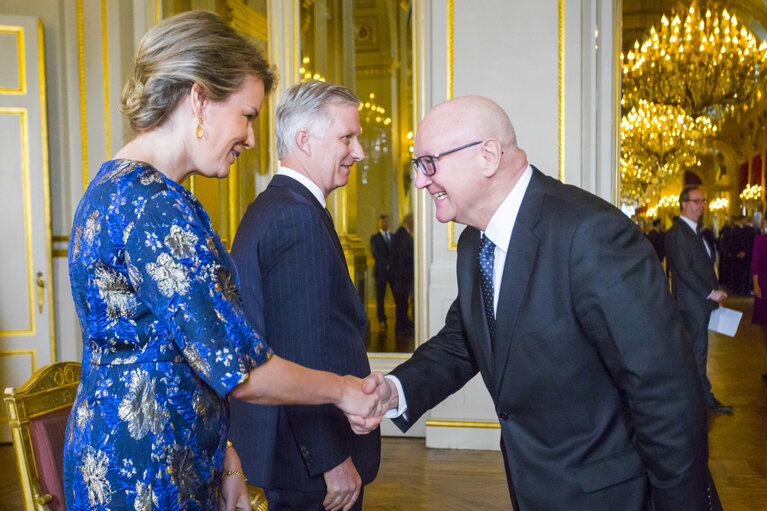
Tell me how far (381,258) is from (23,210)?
2470 millimetres

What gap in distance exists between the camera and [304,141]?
1.91 m

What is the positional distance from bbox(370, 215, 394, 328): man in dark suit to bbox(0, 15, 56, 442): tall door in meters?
2.24

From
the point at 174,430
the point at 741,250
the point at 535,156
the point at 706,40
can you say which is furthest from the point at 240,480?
the point at 741,250

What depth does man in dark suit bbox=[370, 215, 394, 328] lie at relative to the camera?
4.95m

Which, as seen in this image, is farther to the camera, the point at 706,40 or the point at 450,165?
the point at 706,40

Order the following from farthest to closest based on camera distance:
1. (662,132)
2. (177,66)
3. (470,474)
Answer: (662,132), (470,474), (177,66)

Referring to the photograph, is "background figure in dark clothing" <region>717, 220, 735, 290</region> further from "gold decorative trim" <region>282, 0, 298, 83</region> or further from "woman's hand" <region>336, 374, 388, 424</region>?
"woman's hand" <region>336, 374, 388, 424</region>

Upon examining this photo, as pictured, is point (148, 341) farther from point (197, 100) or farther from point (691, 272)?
point (691, 272)

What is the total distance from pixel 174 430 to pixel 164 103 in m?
0.60

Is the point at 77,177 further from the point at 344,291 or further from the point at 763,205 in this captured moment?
the point at 763,205

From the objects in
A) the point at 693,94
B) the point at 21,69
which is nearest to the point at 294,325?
the point at 21,69

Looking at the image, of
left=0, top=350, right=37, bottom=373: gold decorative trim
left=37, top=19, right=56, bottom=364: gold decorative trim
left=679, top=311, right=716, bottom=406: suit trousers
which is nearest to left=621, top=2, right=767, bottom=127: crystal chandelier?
left=679, top=311, right=716, bottom=406: suit trousers

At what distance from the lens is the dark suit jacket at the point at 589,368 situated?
4.36 feet

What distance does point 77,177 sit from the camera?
16.2ft
